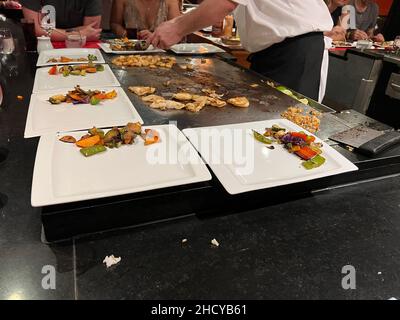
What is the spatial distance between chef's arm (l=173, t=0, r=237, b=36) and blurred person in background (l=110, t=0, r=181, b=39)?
1.40 m

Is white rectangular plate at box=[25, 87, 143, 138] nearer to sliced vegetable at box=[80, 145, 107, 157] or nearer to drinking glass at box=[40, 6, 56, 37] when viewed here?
sliced vegetable at box=[80, 145, 107, 157]

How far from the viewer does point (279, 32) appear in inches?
73.4

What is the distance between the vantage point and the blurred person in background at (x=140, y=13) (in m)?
3.24

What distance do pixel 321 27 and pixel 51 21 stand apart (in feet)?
5.96

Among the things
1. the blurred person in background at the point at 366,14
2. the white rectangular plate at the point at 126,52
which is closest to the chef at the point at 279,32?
the white rectangular plate at the point at 126,52

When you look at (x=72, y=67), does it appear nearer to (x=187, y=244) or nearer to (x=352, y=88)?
(x=187, y=244)

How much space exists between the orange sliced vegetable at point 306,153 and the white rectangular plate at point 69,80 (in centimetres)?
97

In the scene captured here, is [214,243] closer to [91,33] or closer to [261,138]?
[261,138]

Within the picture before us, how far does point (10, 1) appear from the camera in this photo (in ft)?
14.4

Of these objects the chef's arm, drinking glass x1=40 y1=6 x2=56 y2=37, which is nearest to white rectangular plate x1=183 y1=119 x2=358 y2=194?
the chef's arm

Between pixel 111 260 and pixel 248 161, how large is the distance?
48cm

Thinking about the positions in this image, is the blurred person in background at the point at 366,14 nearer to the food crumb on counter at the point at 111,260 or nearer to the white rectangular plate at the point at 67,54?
the white rectangular plate at the point at 67,54

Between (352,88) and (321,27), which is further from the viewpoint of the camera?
(352,88)
